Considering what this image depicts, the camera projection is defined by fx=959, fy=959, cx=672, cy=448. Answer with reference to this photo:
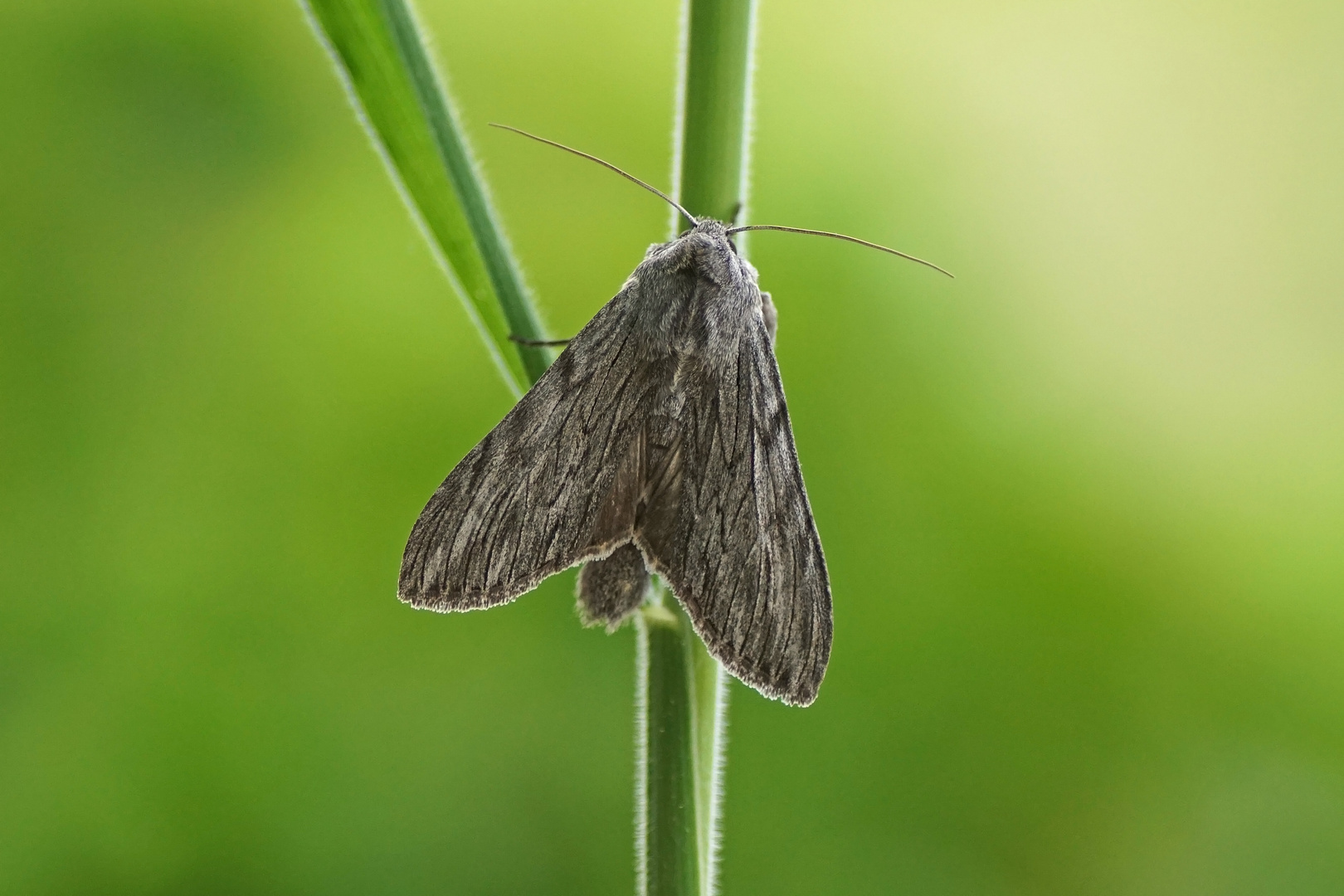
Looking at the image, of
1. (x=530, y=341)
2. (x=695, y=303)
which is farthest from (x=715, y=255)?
(x=530, y=341)

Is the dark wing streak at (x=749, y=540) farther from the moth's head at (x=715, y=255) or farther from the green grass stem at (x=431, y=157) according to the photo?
the green grass stem at (x=431, y=157)

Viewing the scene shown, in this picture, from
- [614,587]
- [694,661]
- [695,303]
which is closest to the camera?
[694,661]

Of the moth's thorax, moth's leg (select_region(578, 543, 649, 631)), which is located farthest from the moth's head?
moth's leg (select_region(578, 543, 649, 631))

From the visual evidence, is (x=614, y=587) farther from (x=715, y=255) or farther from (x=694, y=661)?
(x=715, y=255)

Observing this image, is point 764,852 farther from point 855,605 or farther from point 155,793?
point 155,793

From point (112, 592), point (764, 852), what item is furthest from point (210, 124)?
point (764, 852)

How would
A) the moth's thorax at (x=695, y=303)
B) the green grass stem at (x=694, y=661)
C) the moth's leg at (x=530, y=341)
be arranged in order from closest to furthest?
the green grass stem at (x=694, y=661)
the moth's leg at (x=530, y=341)
the moth's thorax at (x=695, y=303)

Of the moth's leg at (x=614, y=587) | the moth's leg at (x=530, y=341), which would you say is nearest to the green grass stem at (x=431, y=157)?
the moth's leg at (x=530, y=341)
